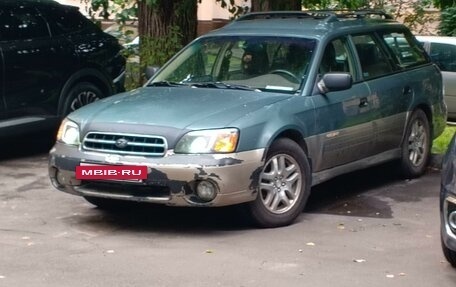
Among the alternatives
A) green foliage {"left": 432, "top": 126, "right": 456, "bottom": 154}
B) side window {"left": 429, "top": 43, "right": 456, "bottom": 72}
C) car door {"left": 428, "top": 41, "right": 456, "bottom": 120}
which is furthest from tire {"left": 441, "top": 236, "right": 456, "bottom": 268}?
side window {"left": 429, "top": 43, "right": 456, "bottom": 72}

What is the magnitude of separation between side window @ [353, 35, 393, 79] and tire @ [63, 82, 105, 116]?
152 inches

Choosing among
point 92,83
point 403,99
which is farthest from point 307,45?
point 92,83

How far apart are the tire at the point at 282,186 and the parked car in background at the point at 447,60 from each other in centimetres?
927

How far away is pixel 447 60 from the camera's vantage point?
1692cm

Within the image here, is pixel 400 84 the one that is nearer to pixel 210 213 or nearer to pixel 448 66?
pixel 210 213

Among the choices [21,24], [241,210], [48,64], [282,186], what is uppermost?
[21,24]

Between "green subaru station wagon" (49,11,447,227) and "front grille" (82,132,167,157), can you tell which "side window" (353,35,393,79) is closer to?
"green subaru station wagon" (49,11,447,227)

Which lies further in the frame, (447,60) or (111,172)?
(447,60)

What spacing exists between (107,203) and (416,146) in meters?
3.34

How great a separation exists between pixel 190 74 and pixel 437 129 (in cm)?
296

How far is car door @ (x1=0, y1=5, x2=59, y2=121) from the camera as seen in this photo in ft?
34.3

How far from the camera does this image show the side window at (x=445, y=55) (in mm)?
16812

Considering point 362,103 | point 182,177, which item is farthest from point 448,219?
point 362,103

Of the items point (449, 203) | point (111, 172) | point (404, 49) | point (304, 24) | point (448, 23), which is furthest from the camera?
point (448, 23)
